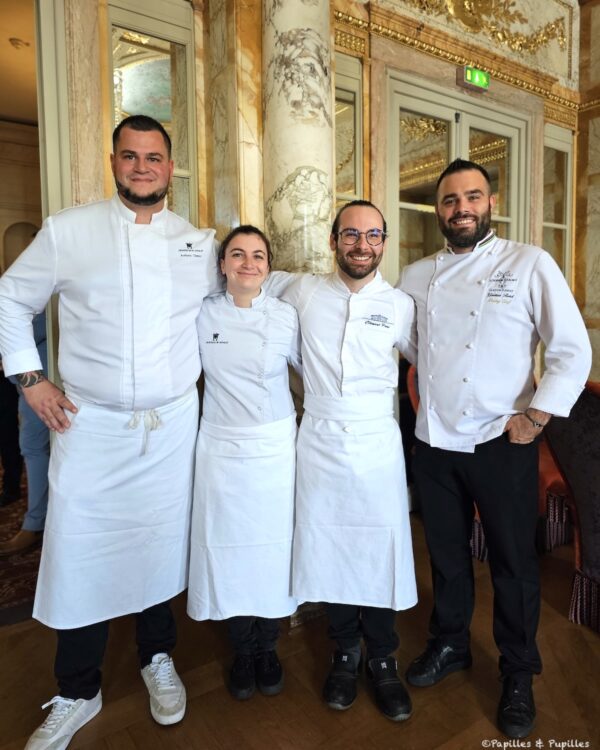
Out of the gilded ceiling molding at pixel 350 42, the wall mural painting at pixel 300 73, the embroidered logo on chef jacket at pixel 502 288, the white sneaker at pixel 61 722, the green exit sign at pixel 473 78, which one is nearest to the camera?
the white sneaker at pixel 61 722

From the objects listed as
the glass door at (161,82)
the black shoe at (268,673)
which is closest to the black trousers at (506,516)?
the black shoe at (268,673)

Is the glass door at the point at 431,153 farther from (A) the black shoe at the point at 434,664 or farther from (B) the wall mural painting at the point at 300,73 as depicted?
(A) the black shoe at the point at 434,664

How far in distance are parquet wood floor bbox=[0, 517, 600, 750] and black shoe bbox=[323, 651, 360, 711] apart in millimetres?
33

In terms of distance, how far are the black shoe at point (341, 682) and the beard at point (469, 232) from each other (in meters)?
1.56

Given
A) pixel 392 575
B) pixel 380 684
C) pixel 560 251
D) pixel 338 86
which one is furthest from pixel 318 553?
pixel 560 251

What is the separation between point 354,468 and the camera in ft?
6.51

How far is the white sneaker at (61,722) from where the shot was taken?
1.84m

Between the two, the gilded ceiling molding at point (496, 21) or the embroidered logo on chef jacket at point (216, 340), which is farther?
the gilded ceiling molding at point (496, 21)

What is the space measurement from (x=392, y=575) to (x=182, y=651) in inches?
39.9

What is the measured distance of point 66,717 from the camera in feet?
6.25

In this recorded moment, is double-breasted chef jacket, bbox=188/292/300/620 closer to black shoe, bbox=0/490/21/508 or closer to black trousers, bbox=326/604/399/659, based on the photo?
black trousers, bbox=326/604/399/659

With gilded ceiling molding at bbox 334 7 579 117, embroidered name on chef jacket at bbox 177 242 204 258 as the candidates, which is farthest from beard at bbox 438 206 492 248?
gilded ceiling molding at bbox 334 7 579 117

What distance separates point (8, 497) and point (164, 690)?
274 cm

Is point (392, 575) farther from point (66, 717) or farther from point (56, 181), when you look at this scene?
point (56, 181)
